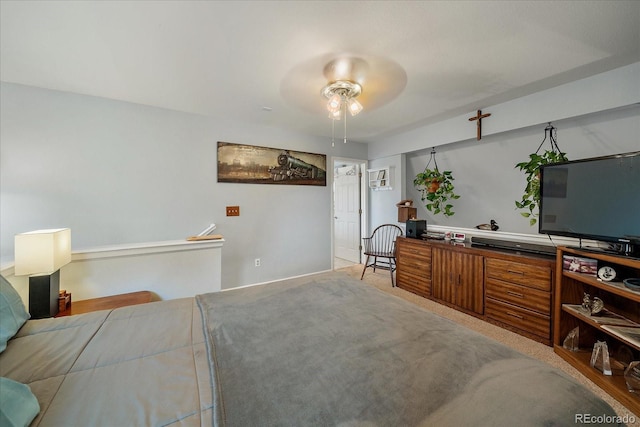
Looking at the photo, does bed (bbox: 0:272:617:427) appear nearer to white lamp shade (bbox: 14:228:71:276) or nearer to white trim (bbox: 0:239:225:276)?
white lamp shade (bbox: 14:228:71:276)

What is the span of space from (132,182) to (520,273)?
4155mm

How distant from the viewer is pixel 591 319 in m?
1.65

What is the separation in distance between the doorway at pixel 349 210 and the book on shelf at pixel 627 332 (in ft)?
10.8

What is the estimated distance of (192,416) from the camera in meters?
0.69

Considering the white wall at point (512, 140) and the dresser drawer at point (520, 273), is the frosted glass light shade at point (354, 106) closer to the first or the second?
the white wall at point (512, 140)

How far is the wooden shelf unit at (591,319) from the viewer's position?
147 cm

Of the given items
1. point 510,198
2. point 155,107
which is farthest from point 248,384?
point 510,198

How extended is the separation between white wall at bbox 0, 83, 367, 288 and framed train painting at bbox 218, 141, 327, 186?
10 cm

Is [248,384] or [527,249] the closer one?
[248,384]

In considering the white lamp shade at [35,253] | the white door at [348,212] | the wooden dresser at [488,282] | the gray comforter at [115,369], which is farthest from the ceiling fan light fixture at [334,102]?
the white door at [348,212]

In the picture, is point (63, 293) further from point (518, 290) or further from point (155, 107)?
point (518, 290)

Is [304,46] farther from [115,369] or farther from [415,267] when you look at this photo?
[415,267]

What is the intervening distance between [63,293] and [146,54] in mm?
2034

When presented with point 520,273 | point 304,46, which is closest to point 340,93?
point 304,46
